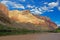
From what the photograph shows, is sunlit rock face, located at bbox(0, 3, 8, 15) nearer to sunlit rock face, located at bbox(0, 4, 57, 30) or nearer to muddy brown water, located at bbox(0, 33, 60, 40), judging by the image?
sunlit rock face, located at bbox(0, 4, 57, 30)

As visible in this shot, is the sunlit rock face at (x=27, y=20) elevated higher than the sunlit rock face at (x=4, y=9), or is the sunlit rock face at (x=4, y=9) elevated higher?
the sunlit rock face at (x=4, y=9)

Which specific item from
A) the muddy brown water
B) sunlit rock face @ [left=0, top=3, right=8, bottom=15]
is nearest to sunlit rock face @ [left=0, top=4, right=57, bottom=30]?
sunlit rock face @ [left=0, top=3, right=8, bottom=15]

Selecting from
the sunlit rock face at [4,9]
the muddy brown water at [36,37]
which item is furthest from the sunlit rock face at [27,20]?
the muddy brown water at [36,37]

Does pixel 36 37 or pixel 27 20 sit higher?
pixel 27 20

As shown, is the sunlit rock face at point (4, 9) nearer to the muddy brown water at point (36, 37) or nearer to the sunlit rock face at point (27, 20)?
the sunlit rock face at point (27, 20)

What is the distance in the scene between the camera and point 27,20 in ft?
27.8

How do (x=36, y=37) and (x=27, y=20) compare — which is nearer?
(x=36, y=37)

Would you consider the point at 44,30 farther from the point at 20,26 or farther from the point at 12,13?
the point at 12,13

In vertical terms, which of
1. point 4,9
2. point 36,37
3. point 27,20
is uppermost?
point 4,9

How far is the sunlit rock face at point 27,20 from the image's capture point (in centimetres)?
827

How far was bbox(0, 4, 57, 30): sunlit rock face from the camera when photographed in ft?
27.1

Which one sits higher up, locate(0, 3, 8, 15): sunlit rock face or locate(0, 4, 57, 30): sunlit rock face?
locate(0, 3, 8, 15): sunlit rock face

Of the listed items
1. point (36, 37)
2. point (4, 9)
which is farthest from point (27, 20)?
point (4, 9)

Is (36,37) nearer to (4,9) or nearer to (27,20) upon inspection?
(27,20)
